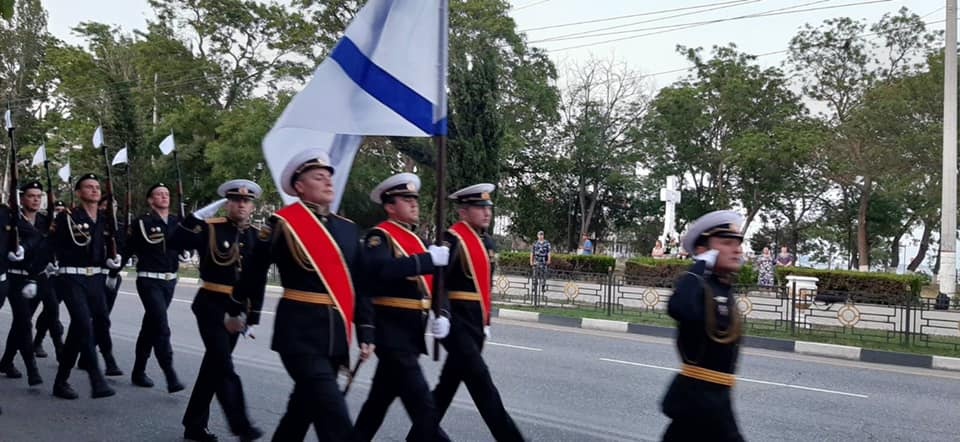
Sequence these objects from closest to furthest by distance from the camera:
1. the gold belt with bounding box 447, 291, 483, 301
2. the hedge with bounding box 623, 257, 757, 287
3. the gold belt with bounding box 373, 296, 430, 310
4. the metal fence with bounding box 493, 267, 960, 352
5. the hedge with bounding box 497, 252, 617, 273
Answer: the gold belt with bounding box 373, 296, 430, 310, the gold belt with bounding box 447, 291, 483, 301, the metal fence with bounding box 493, 267, 960, 352, the hedge with bounding box 623, 257, 757, 287, the hedge with bounding box 497, 252, 617, 273

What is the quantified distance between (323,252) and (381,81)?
1.54 m

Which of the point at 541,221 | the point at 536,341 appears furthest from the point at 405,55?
the point at 541,221

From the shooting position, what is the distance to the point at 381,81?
541cm

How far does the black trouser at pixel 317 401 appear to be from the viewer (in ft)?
13.0

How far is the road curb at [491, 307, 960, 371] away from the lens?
38.7 feet

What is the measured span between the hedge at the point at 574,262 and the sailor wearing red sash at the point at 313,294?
21.4 m

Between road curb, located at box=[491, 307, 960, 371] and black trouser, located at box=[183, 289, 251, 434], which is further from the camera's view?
road curb, located at box=[491, 307, 960, 371]

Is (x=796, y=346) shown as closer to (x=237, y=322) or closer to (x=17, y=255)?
(x=237, y=322)

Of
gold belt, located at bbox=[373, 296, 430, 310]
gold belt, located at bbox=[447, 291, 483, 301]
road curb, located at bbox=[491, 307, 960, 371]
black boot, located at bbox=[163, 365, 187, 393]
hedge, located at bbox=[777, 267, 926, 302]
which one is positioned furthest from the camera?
hedge, located at bbox=[777, 267, 926, 302]

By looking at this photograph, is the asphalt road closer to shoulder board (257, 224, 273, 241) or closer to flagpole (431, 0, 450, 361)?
flagpole (431, 0, 450, 361)

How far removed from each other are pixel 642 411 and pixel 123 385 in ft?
14.9

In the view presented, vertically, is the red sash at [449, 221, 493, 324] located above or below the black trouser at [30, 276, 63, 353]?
above

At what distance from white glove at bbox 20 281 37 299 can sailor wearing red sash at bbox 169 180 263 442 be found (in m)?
2.23

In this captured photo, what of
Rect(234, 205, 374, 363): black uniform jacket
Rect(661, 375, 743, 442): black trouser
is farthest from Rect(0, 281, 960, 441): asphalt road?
Rect(661, 375, 743, 442): black trouser
